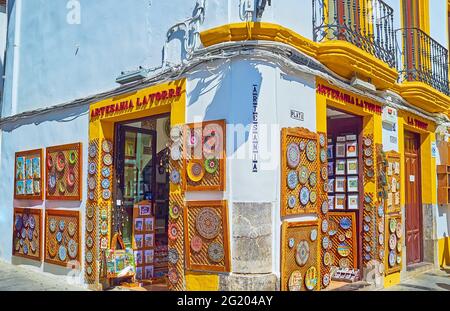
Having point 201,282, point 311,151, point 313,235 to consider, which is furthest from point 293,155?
point 201,282

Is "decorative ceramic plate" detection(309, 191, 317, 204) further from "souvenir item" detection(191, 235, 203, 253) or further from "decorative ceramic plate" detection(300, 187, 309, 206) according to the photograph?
"souvenir item" detection(191, 235, 203, 253)

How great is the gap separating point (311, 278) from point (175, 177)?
228cm

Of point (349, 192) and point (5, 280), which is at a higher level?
point (349, 192)

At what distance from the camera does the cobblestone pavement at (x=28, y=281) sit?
26.6ft

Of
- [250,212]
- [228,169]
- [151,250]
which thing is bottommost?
[151,250]

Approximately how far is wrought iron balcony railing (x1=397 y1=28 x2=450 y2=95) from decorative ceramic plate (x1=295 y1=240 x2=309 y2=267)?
4.58m

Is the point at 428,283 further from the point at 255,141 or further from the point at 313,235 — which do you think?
the point at 255,141

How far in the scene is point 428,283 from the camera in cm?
884

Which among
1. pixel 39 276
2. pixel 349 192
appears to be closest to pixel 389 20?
pixel 349 192

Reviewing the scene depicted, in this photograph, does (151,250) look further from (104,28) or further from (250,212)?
(104,28)

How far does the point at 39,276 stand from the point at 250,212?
5.07 meters

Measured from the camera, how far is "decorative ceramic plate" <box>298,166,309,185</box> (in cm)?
648

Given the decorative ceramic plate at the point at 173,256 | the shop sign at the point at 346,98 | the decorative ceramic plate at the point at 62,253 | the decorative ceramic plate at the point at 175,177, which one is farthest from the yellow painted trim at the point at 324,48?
the decorative ceramic plate at the point at 62,253

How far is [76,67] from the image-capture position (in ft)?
29.0
